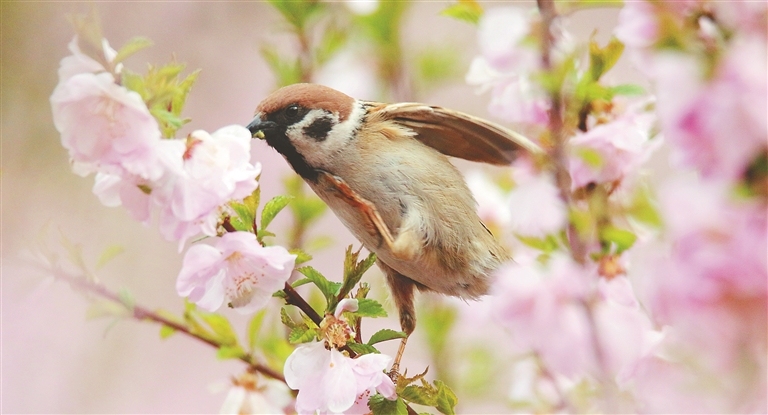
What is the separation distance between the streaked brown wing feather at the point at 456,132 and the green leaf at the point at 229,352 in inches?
14.7

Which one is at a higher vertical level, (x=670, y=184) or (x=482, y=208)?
(x=670, y=184)

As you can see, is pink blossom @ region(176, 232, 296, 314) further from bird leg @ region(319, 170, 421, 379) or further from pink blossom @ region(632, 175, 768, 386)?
pink blossom @ region(632, 175, 768, 386)

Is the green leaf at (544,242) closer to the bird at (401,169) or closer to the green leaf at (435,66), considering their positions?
the bird at (401,169)

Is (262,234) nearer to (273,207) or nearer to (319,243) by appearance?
(273,207)

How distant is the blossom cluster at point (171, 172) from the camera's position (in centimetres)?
52

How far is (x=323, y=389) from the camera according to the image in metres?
0.59

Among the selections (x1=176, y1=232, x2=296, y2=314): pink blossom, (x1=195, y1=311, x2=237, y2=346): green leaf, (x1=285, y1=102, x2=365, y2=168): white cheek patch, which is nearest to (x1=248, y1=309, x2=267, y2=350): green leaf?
(x1=195, y1=311, x2=237, y2=346): green leaf

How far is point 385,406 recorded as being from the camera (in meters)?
0.59

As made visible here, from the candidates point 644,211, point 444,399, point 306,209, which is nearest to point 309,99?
point 306,209

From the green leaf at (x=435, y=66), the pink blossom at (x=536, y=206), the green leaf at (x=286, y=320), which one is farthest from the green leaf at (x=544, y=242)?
the green leaf at (x=435, y=66)

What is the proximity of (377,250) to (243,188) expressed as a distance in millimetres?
328

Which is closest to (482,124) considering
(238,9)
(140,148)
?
(140,148)

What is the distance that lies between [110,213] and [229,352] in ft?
3.19

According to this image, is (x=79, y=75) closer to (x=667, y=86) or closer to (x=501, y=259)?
(x=667, y=86)
